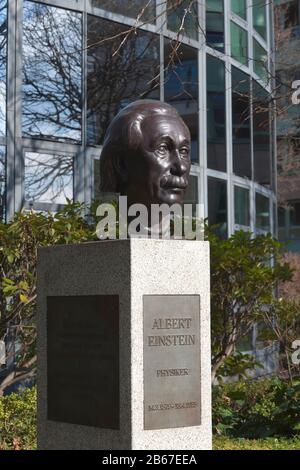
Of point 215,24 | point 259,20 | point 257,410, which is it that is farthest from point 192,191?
point 259,20

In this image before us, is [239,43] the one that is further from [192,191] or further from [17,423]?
[17,423]

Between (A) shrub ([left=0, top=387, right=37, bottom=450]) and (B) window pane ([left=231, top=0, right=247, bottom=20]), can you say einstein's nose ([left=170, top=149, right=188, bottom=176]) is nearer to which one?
(A) shrub ([left=0, top=387, right=37, bottom=450])

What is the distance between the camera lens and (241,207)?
51.0 ft

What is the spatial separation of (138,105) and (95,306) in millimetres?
1597

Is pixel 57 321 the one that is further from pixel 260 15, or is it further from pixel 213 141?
pixel 260 15

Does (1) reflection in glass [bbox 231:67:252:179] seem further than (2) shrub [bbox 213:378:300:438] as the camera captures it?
Yes

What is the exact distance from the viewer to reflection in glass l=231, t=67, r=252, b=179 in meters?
15.2

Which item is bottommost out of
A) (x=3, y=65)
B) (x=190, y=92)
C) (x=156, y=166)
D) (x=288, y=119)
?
(x=156, y=166)

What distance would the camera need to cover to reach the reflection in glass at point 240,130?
15.2 metres

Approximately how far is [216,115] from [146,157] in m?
8.44

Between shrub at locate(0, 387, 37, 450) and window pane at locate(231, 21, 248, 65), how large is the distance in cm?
825

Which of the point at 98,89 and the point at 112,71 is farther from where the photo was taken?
the point at 112,71

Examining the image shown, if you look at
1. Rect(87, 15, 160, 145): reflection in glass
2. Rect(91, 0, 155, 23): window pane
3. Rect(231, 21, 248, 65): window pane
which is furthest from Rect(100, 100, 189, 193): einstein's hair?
Rect(231, 21, 248, 65): window pane
